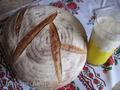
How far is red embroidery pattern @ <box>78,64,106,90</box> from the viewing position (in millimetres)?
785

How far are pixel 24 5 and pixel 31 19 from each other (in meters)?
0.23

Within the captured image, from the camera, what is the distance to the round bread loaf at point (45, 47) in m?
0.65

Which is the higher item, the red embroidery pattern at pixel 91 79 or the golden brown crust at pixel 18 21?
the golden brown crust at pixel 18 21

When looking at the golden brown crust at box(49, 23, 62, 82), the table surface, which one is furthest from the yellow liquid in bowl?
the golden brown crust at box(49, 23, 62, 82)

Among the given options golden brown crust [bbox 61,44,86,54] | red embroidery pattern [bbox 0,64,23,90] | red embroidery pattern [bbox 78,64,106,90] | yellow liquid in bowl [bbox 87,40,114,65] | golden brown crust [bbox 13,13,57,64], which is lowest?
red embroidery pattern [bbox 78,64,106,90]

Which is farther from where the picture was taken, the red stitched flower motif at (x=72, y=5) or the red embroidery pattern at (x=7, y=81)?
the red stitched flower motif at (x=72, y=5)

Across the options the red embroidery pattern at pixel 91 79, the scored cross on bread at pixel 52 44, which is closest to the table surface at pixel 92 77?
the red embroidery pattern at pixel 91 79

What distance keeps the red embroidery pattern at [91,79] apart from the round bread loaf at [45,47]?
12cm

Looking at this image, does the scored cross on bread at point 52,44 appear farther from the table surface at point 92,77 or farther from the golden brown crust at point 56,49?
the table surface at point 92,77

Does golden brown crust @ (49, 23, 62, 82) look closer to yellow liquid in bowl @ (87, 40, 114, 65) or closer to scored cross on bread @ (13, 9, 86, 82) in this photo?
scored cross on bread @ (13, 9, 86, 82)

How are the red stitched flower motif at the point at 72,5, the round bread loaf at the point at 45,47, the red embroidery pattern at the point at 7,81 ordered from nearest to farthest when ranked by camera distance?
the round bread loaf at the point at 45,47
the red embroidery pattern at the point at 7,81
the red stitched flower motif at the point at 72,5

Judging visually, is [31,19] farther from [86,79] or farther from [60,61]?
[86,79]

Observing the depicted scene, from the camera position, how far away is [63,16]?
2.29ft

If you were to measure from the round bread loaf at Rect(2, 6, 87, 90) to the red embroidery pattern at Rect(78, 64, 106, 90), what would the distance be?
0.12 meters
